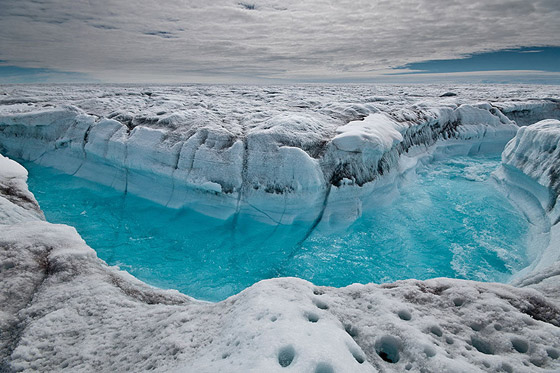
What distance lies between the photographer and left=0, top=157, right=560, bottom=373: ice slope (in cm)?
191

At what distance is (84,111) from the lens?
12.0 m

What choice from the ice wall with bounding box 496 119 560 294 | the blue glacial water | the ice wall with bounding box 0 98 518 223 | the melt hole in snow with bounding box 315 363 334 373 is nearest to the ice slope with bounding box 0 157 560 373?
the melt hole in snow with bounding box 315 363 334 373

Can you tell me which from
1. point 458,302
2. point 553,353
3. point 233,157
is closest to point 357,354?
point 458,302

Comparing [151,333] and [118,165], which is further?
[118,165]

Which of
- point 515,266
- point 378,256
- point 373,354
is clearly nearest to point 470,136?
point 515,266

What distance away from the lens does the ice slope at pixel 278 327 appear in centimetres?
191

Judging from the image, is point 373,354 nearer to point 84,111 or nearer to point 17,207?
point 17,207

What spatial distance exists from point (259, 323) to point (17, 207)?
4.50 meters

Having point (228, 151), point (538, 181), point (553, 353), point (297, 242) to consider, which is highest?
point (553, 353)

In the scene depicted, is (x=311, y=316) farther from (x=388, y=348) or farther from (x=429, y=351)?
(x=429, y=351)

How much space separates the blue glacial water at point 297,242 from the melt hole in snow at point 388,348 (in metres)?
3.80

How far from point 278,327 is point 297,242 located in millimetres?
5274

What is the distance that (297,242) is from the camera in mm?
7242

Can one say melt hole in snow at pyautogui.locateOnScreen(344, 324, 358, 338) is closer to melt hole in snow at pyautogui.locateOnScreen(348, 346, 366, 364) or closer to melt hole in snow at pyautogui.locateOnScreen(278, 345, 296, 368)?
melt hole in snow at pyautogui.locateOnScreen(348, 346, 366, 364)
